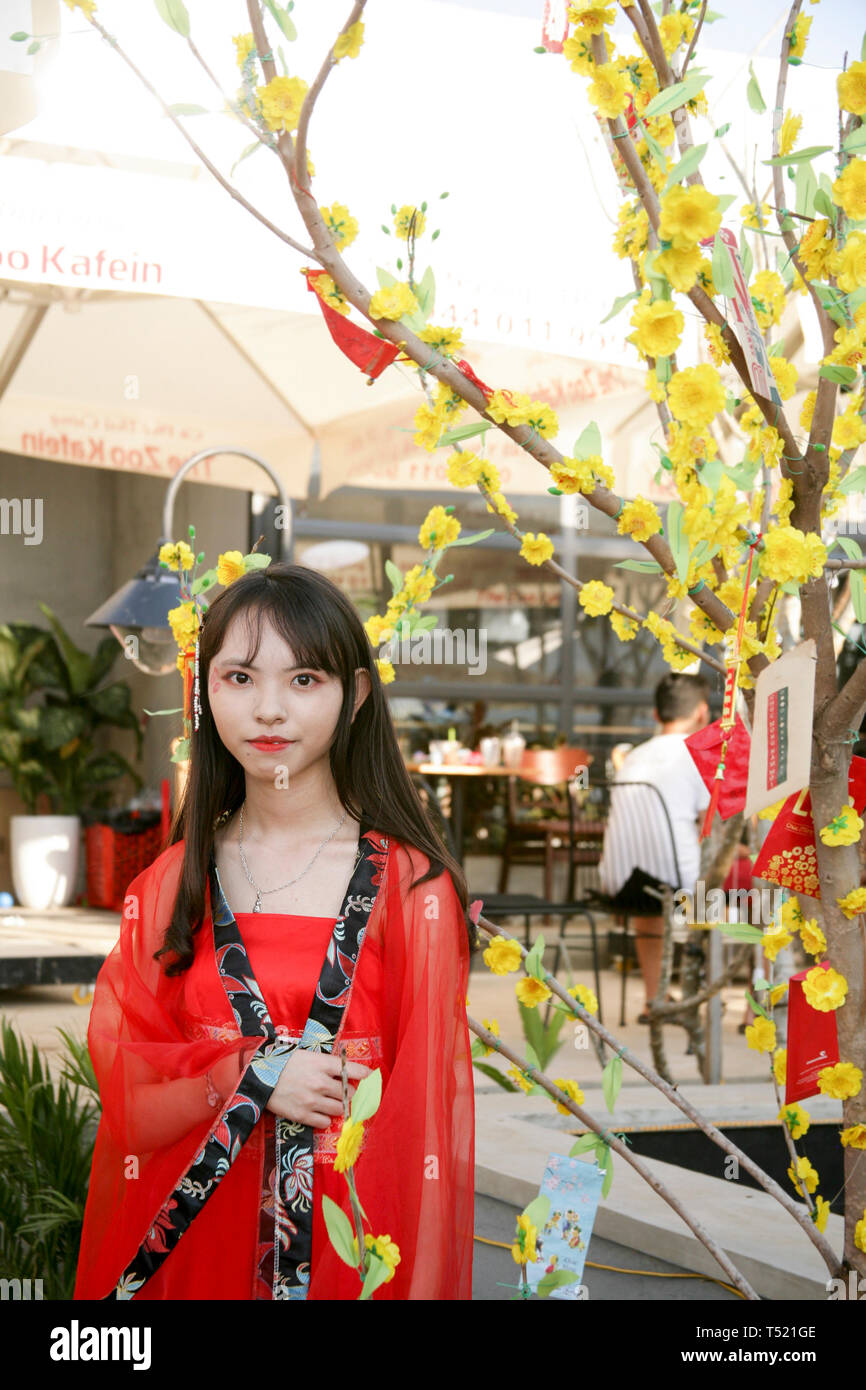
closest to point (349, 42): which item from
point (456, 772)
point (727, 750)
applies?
point (727, 750)

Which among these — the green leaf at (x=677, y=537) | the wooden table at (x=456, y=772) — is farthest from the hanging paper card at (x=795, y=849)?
the wooden table at (x=456, y=772)

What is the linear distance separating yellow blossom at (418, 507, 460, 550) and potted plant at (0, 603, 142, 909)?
248 inches

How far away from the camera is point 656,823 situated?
444 cm

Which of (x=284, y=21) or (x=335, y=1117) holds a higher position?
(x=284, y=21)

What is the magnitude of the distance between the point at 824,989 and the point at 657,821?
318 cm

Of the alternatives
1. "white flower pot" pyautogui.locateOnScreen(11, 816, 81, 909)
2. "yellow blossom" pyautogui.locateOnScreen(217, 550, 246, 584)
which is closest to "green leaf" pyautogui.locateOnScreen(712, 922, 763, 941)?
"yellow blossom" pyautogui.locateOnScreen(217, 550, 246, 584)

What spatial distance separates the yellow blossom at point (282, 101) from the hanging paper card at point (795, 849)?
782 mm

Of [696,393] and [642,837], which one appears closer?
[696,393]

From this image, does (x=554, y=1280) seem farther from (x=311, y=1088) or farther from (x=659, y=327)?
(x=659, y=327)

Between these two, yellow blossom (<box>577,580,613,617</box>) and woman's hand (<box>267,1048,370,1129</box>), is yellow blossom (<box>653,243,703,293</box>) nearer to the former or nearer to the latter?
yellow blossom (<box>577,580,613,617</box>)

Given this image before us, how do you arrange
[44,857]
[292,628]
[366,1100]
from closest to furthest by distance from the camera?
[366,1100]
[292,628]
[44,857]

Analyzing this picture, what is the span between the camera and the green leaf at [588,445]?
1182 millimetres

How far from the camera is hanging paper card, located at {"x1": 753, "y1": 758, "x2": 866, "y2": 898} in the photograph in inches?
53.7

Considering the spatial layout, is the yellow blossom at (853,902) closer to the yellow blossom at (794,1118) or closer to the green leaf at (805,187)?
the yellow blossom at (794,1118)
